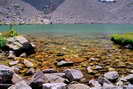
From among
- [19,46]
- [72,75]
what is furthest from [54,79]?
[19,46]

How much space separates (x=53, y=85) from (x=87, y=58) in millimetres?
15086

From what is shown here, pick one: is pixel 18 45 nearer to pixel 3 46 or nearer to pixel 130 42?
pixel 3 46

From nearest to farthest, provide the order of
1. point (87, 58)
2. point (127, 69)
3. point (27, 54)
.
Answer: point (127, 69) → point (87, 58) → point (27, 54)

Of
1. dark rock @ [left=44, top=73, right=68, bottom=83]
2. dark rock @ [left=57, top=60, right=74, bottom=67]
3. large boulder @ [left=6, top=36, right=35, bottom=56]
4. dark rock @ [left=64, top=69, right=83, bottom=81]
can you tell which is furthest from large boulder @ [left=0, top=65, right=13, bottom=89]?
large boulder @ [left=6, top=36, right=35, bottom=56]

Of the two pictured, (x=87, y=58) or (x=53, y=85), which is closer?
(x=53, y=85)

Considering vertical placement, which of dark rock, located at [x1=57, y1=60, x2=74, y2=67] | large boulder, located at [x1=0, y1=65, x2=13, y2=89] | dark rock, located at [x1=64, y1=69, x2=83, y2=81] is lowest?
dark rock, located at [x1=57, y1=60, x2=74, y2=67]

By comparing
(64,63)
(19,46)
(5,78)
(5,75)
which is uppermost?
(5,75)

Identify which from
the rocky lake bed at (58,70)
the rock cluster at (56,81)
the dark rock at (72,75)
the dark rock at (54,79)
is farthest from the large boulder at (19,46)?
the dark rock at (54,79)

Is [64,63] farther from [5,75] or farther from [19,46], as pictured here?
[5,75]

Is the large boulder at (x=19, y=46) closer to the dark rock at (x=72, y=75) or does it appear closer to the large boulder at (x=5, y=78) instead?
the dark rock at (x=72, y=75)

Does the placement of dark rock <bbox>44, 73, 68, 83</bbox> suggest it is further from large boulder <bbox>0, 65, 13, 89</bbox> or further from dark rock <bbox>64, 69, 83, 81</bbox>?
large boulder <bbox>0, 65, 13, 89</bbox>

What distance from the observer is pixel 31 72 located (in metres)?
24.5

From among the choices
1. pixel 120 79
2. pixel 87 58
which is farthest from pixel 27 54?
pixel 120 79

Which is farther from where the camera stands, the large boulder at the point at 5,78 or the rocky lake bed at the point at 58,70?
the rocky lake bed at the point at 58,70
